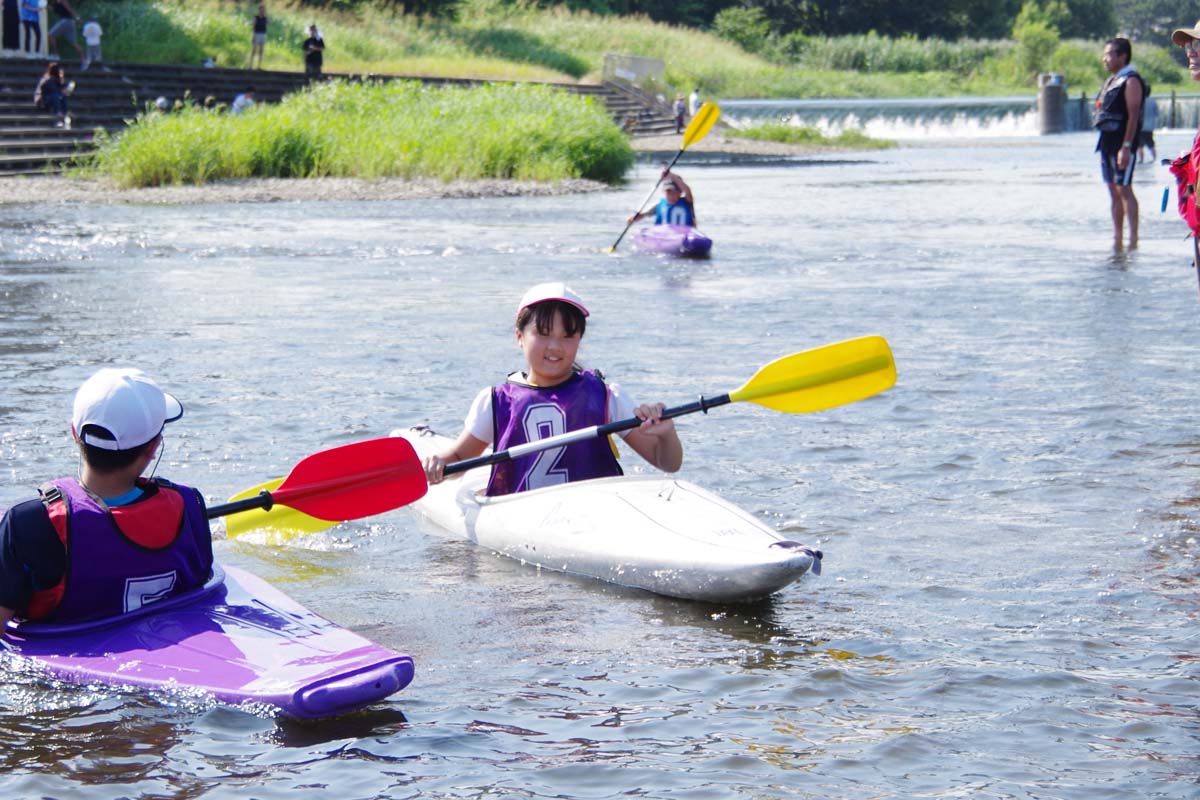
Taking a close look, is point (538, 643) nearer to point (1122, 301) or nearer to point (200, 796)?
point (200, 796)

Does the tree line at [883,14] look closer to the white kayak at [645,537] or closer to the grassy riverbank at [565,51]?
the grassy riverbank at [565,51]

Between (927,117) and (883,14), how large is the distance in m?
26.6

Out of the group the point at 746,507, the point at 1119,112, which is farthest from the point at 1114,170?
the point at 746,507

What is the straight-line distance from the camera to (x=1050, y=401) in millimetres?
7836

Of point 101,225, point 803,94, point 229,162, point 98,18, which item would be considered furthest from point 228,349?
point 803,94

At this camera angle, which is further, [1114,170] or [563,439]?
[1114,170]

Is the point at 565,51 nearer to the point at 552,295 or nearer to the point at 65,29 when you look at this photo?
the point at 65,29

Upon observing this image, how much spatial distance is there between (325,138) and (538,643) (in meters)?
19.4

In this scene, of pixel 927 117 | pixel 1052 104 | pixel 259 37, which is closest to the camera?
pixel 259 37

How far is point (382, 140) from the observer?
2291cm

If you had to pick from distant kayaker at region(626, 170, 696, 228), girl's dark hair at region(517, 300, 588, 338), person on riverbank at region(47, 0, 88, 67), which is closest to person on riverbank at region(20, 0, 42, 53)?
person on riverbank at region(47, 0, 88, 67)

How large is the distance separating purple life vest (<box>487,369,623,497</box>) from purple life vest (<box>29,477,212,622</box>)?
1.43 m

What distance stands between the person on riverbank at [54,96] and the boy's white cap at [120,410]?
22.4m

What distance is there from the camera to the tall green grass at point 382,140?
71.4 ft
